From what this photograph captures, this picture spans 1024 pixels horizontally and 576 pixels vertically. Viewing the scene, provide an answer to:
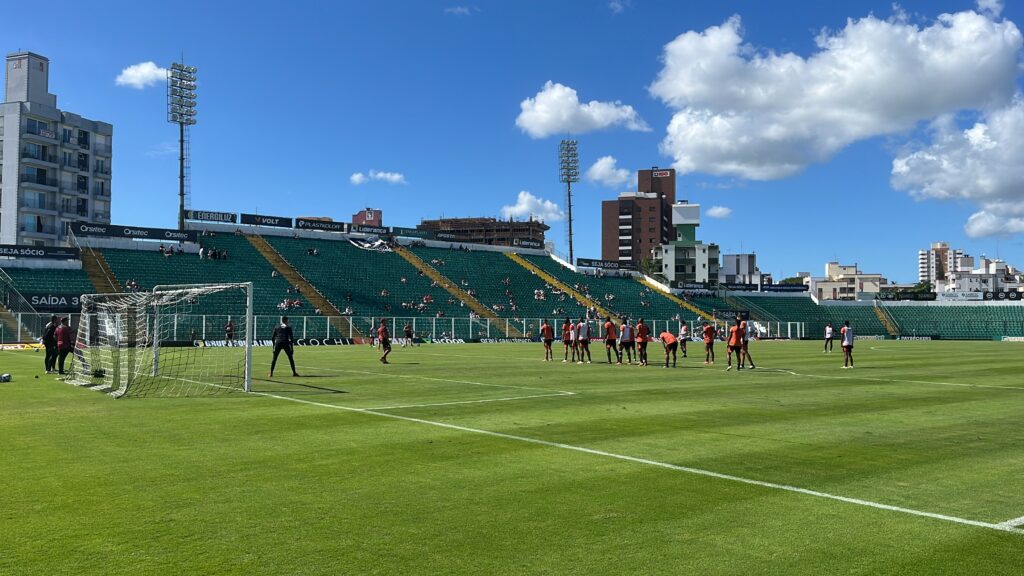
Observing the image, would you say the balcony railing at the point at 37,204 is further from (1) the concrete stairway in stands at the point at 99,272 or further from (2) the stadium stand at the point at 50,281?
(2) the stadium stand at the point at 50,281

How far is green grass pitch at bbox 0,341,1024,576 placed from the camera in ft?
20.3

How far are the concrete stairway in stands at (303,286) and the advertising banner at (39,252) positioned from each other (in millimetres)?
15902

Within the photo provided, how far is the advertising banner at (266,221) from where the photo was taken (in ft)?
247

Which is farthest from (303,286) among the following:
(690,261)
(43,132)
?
(690,261)

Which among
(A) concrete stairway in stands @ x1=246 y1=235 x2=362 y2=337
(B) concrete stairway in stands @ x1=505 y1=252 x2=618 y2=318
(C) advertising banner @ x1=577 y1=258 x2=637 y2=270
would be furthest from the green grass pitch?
(C) advertising banner @ x1=577 y1=258 x2=637 y2=270

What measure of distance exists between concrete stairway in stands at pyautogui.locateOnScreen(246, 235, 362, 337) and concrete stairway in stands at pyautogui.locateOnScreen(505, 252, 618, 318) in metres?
27.4

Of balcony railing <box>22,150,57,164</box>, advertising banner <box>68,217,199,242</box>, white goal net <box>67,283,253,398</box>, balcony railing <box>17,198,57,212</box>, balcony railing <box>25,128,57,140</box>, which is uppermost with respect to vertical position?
balcony railing <box>25,128,57,140</box>

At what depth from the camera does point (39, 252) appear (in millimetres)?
55750

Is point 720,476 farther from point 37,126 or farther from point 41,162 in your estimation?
point 37,126

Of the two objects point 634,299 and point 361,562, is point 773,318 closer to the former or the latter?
point 634,299

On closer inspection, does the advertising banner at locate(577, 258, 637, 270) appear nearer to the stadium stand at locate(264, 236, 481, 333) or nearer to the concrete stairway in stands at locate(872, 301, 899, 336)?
the stadium stand at locate(264, 236, 481, 333)

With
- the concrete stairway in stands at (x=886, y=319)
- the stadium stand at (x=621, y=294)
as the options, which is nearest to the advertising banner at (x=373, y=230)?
the stadium stand at (x=621, y=294)

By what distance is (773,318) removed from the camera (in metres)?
89.2

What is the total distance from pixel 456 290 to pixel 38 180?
52663 mm
